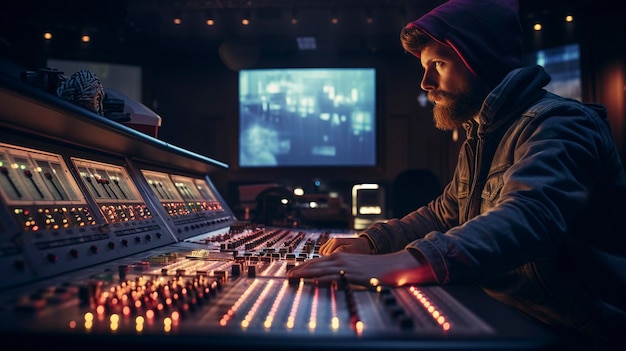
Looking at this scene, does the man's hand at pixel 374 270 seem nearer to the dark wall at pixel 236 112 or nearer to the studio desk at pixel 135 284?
the studio desk at pixel 135 284

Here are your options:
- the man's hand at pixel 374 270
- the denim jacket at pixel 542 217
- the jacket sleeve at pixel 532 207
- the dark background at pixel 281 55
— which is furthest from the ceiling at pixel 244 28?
the man's hand at pixel 374 270

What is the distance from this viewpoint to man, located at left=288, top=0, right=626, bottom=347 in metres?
0.91

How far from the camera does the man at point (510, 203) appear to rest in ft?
3.00

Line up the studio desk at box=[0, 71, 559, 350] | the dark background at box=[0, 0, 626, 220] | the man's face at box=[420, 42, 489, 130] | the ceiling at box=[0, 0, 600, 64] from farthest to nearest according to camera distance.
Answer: the ceiling at box=[0, 0, 600, 64] → the dark background at box=[0, 0, 626, 220] → the man's face at box=[420, 42, 489, 130] → the studio desk at box=[0, 71, 559, 350]

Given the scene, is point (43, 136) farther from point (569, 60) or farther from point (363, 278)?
point (569, 60)

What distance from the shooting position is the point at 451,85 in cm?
158

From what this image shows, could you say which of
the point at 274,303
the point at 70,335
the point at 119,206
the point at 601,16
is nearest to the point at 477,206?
the point at 274,303

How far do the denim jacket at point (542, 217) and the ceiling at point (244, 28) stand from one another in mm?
3817

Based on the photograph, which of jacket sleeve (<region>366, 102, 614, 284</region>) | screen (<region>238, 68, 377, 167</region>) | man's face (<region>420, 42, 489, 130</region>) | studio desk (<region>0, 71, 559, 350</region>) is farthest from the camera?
screen (<region>238, 68, 377, 167</region>)

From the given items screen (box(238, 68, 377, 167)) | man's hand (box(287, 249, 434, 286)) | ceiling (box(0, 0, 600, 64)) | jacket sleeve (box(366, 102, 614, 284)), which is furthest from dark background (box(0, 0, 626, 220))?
man's hand (box(287, 249, 434, 286))

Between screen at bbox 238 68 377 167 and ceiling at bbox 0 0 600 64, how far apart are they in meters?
0.45

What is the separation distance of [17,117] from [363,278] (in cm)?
82

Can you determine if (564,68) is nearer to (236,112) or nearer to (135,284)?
(236,112)

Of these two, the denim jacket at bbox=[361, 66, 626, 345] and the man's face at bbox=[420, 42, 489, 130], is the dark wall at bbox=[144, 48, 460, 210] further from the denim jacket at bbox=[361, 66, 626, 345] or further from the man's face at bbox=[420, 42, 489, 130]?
the denim jacket at bbox=[361, 66, 626, 345]
